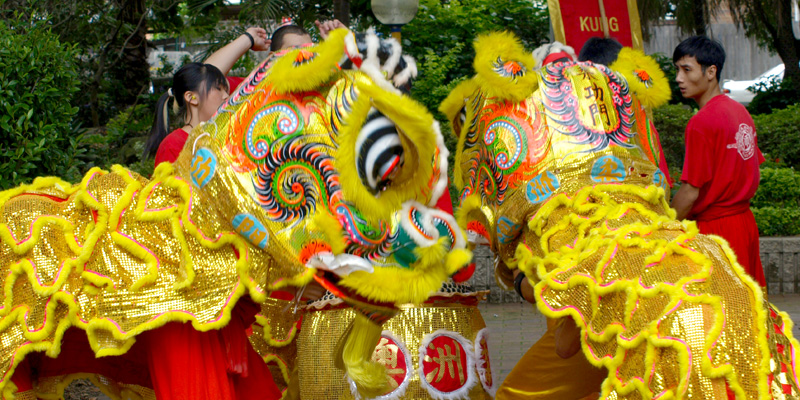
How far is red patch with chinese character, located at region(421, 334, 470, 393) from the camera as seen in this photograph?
3.24 m

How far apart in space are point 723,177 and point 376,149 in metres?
2.18

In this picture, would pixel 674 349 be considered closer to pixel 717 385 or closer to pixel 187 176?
pixel 717 385

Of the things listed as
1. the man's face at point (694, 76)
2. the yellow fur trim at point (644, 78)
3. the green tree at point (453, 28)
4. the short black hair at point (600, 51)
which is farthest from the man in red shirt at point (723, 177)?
the green tree at point (453, 28)

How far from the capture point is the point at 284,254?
7.87ft

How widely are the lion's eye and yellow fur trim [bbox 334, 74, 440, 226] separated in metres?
0.02

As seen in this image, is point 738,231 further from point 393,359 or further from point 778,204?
point 778,204

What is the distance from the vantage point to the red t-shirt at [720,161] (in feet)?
12.7

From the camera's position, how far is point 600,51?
167 inches

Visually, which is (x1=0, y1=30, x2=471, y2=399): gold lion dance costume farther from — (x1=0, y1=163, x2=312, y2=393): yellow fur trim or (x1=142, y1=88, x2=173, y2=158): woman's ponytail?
(x1=142, y1=88, x2=173, y2=158): woman's ponytail

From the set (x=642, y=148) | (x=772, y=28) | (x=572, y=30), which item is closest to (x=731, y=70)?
(x=772, y=28)

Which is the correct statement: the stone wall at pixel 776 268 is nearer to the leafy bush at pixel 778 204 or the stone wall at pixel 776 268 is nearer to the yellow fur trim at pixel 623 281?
the leafy bush at pixel 778 204

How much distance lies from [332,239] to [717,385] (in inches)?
41.6

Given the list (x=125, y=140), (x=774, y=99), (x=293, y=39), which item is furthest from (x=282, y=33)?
(x=774, y=99)

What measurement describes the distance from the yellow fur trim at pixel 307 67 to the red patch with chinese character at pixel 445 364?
50.5 inches
